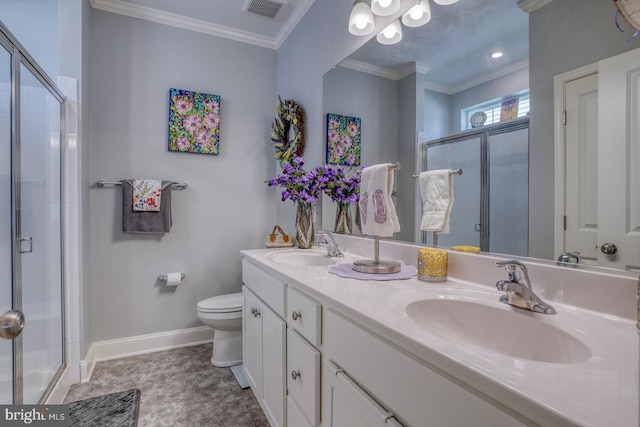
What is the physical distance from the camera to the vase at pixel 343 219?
1869 mm

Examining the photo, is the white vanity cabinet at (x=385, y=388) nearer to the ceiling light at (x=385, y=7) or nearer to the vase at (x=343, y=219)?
the vase at (x=343, y=219)

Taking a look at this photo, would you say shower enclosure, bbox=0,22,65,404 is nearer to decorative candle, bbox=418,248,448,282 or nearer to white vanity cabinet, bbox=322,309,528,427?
white vanity cabinet, bbox=322,309,528,427

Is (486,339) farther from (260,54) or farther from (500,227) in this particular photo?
(260,54)

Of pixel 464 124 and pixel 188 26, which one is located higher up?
pixel 188 26

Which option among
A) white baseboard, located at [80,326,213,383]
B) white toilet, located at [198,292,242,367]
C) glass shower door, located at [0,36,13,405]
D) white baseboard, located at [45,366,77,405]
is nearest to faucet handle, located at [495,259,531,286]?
white toilet, located at [198,292,242,367]

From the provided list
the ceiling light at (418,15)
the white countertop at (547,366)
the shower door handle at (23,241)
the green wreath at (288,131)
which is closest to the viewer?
the white countertop at (547,366)

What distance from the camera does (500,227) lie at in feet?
3.46

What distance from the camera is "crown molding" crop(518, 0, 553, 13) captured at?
0.94 meters

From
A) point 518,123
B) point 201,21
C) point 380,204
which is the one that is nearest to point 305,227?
point 380,204

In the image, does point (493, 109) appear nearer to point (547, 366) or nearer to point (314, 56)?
point (547, 366)

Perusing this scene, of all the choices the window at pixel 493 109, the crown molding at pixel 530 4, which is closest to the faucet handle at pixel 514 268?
the window at pixel 493 109

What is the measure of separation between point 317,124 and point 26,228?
1.65 meters

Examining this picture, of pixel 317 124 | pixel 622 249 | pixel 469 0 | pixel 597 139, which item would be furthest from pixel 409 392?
pixel 317 124

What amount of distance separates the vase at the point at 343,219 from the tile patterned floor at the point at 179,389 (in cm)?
108
